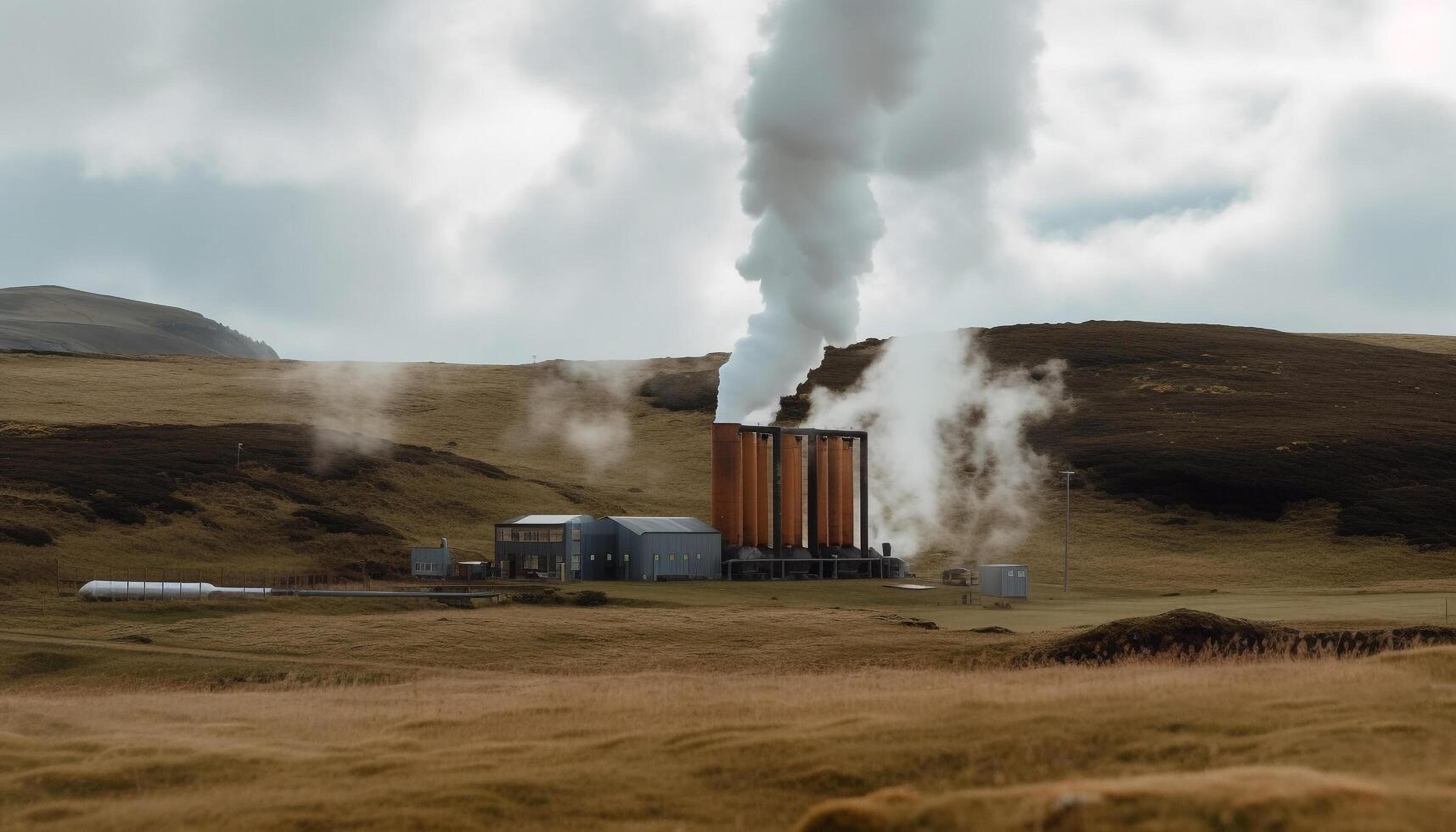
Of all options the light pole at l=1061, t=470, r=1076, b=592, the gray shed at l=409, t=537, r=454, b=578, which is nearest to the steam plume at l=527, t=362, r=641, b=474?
the light pole at l=1061, t=470, r=1076, b=592

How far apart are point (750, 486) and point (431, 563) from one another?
2373cm

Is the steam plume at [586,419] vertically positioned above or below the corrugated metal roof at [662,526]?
above

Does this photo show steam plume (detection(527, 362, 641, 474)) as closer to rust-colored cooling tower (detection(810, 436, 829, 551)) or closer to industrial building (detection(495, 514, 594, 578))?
rust-colored cooling tower (detection(810, 436, 829, 551))

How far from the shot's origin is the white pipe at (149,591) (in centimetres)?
7125

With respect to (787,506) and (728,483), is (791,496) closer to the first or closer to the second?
(787,506)

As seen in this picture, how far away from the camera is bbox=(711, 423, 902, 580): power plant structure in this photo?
327 feet

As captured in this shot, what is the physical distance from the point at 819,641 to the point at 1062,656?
468 inches

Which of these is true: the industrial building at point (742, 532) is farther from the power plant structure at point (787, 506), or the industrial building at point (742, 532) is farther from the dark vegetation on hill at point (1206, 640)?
the dark vegetation on hill at point (1206, 640)

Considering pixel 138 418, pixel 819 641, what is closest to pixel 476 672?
pixel 819 641

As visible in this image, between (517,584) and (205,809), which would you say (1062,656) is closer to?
(205,809)

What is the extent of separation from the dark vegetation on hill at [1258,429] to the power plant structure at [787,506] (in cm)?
4273

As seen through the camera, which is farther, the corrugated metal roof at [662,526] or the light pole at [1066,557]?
the corrugated metal roof at [662,526]

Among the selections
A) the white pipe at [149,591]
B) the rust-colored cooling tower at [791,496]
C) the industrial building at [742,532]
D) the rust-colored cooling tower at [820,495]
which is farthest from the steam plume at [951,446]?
the white pipe at [149,591]

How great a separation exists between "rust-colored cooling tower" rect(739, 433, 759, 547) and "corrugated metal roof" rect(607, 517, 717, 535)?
161 inches
